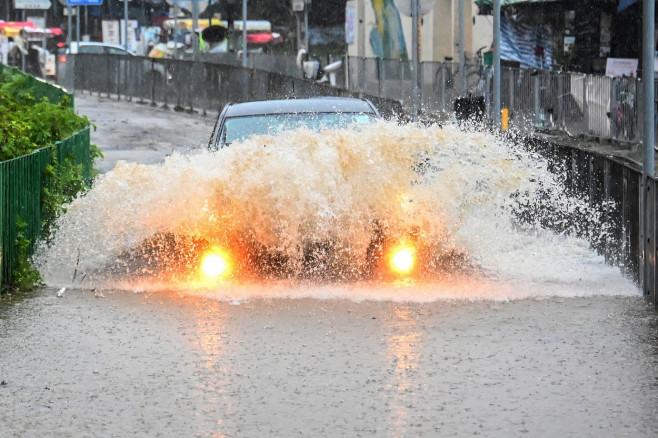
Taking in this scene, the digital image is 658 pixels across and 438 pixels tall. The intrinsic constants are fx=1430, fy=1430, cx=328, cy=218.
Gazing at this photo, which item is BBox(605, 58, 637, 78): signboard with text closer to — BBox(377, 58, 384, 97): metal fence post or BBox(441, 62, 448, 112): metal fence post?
BBox(441, 62, 448, 112): metal fence post

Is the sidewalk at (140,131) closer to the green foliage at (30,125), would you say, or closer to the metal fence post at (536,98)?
the green foliage at (30,125)

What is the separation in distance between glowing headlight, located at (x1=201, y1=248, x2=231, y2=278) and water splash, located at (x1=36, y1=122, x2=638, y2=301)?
219mm

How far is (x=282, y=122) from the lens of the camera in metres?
13.9

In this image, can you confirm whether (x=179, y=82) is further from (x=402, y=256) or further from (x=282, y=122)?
(x=402, y=256)

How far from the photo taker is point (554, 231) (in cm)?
1511

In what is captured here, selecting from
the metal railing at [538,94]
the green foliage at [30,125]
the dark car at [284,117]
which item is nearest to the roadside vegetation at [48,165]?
the green foliage at [30,125]

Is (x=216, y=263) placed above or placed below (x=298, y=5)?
below

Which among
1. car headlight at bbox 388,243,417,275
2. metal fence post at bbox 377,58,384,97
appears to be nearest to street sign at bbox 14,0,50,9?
metal fence post at bbox 377,58,384,97

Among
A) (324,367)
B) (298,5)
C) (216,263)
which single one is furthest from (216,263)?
(298,5)

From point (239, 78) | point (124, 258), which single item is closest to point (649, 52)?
point (124, 258)

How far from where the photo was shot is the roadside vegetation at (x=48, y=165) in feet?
39.8

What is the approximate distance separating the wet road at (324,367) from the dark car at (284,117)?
286 cm

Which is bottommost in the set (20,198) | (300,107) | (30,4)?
(20,198)

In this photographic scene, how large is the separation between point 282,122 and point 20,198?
2.76 metres
